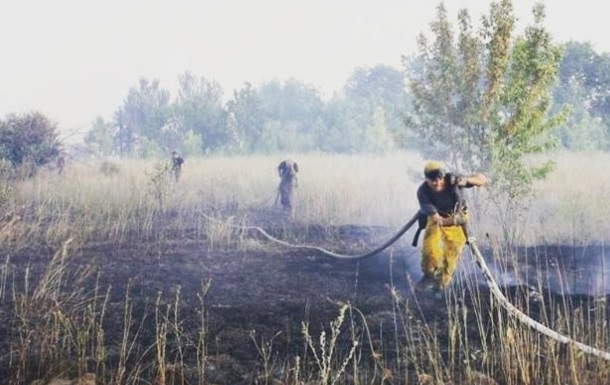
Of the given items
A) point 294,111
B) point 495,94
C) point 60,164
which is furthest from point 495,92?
point 294,111

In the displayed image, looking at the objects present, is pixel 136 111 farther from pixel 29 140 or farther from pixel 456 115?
pixel 456 115

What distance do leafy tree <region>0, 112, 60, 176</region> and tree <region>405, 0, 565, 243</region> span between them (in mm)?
11521

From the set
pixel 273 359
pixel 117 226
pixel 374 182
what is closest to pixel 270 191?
pixel 374 182

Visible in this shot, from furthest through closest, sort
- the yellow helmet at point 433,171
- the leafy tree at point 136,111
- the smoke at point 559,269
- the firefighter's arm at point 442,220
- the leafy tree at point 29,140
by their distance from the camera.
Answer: the leafy tree at point 136,111 < the leafy tree at point 29,140 < the smoke at point 559,269 < the yellow helmet at point 433,171 < the firefighter's arm at point 442,220

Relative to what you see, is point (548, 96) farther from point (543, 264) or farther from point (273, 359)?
point (273, 359)

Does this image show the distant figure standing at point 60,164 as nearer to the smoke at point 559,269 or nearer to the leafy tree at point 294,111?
the smoke at point 559,269

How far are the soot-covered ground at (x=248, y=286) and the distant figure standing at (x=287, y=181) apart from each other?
2.64 meters

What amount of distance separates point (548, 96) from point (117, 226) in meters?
7.10

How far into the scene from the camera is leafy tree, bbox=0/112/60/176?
1584cm

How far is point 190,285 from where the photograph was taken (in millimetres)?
6637

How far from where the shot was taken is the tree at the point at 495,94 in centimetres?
780

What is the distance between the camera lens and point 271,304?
5.73 meters

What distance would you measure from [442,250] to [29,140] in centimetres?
1436

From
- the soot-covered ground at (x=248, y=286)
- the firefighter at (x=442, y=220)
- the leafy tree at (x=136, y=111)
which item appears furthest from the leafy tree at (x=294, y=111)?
the firefighter at (x=442, y=220)
